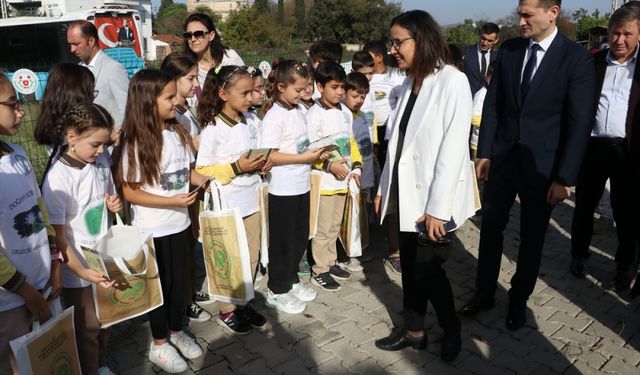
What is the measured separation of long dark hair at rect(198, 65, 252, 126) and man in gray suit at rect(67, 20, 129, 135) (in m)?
1.10

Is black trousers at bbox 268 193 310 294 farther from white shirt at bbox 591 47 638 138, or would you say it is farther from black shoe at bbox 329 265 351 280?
white shirt at bbox 591 47 638 138

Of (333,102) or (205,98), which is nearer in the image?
(205,98)

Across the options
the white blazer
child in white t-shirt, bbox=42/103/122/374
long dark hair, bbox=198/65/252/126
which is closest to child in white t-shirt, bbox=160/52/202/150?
long dark hair, bbox=198/65/252/126

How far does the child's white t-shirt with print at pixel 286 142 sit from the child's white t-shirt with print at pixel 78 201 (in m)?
1.14

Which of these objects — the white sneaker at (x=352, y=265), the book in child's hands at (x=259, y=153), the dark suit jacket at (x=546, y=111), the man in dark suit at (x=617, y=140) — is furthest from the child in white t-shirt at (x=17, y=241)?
the man in dark suit at (x=617, y=140)

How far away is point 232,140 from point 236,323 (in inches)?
51.0

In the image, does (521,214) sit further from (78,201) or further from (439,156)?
(78,201)

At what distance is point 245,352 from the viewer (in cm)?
324

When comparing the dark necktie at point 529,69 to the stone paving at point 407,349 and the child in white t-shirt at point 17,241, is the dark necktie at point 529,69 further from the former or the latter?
the child in white t-shirt at point 17,241

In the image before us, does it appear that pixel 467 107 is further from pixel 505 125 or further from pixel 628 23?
pixel 628 23

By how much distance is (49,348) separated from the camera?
206 cm

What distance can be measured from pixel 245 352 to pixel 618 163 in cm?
342

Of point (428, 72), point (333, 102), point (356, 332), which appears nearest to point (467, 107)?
point (428, 72)

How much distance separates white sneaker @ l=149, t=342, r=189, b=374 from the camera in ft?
9.83
